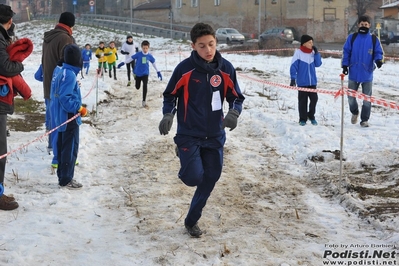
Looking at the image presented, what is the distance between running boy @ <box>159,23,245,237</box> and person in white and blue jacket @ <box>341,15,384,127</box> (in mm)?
5496

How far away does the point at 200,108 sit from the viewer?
480 cm

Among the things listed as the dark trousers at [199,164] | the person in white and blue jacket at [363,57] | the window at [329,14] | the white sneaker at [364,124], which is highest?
the window at [329,14]

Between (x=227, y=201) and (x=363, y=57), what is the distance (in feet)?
16.8

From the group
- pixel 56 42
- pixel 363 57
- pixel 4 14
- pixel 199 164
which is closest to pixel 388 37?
pixel 363 57

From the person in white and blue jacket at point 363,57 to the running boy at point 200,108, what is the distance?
550 cm

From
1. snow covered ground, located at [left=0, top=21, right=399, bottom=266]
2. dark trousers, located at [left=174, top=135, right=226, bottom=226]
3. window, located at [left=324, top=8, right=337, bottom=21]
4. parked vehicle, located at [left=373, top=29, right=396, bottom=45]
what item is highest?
window, located at [left=324, top=8, right=337, bottom=21]

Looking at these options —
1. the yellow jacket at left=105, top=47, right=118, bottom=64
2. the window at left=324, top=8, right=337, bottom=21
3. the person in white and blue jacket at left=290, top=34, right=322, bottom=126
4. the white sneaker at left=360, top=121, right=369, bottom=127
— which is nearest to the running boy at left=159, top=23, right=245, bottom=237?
the person in white and blue jacket at left=290, top=34, right=322, bottom=126

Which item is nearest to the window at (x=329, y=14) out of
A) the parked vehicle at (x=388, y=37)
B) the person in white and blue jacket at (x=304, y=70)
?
the parked vehicle at (x=388, y=37)

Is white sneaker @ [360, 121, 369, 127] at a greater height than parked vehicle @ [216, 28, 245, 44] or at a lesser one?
lesser

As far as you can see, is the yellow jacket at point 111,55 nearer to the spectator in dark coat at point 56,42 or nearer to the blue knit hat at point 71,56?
the spectator in dark coat at point 56,42

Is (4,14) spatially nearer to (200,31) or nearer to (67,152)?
(67,152)

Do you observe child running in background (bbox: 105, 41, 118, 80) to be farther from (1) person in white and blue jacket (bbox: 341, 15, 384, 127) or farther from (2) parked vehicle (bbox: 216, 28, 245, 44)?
(2) parked vehicle (bbox: 216, 28, 245, 44)

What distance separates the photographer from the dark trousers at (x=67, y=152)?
6.49 m

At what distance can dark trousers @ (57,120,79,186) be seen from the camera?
6.49 meters
